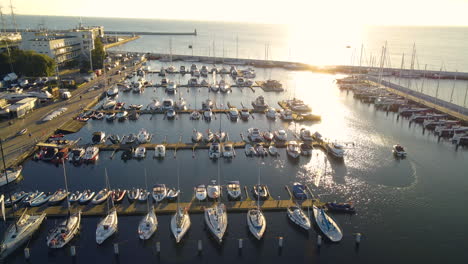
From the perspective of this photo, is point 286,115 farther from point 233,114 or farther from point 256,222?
point 256,222

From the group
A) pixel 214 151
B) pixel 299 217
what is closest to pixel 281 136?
pixel 214 151

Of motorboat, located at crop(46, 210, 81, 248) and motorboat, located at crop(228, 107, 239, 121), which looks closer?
motorboat, located at crop(46, 210, 81, 248)

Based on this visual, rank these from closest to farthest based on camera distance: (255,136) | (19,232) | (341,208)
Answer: (19,232)
(341,208)
(255,136)

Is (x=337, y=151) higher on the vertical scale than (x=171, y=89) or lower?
lower

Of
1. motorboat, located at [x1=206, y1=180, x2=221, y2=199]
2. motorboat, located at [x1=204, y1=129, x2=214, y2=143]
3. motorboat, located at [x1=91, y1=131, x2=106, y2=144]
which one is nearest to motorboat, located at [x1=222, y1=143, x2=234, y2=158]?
motorboat, located at [x1=204, y1=129, x2=214, y2=143]

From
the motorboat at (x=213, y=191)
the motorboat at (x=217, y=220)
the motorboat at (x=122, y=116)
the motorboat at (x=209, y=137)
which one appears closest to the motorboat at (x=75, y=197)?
the motorboat at (x=213, y=191)

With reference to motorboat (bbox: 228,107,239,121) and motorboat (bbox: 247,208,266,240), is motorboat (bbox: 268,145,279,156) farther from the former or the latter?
motorboat (bbox: 247,208,266,240)

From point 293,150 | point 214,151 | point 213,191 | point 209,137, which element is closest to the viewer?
point 213,191
